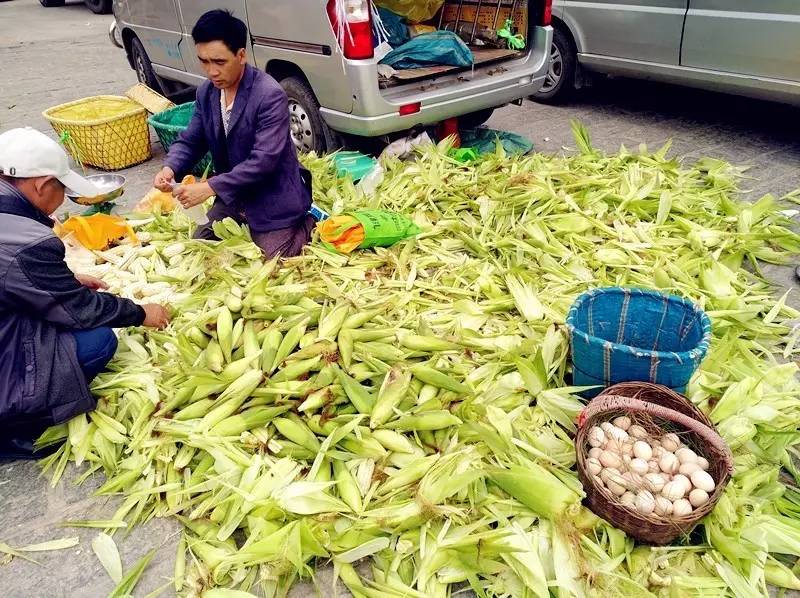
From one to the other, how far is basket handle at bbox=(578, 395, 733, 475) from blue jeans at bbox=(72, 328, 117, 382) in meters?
2.08

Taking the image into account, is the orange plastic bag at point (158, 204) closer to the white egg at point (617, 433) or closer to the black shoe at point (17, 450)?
the black shoe at point (17, 450)

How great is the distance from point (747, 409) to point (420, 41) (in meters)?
3.88

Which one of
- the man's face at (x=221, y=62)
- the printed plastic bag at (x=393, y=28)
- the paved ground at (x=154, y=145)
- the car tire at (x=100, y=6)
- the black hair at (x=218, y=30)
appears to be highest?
the black hair at (x=218, y=30)

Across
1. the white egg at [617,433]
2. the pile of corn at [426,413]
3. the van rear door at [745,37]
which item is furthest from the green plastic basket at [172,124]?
the van rear door at [745,37]

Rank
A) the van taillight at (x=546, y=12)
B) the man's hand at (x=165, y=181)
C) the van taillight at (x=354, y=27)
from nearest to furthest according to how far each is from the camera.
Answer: the man's hand at (x=165, y=181)
the van taillight at (x=354, y=27)
the van taillight at (x=546, y=12)

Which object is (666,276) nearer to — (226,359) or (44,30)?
(226,359)

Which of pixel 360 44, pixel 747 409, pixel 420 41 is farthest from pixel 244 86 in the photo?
pixel 747 409

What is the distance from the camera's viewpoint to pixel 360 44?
429cm

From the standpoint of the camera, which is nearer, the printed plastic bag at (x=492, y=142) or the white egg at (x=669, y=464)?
the white egg at (x=669, y=464)

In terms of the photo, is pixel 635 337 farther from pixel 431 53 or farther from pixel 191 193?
pixel 431 53

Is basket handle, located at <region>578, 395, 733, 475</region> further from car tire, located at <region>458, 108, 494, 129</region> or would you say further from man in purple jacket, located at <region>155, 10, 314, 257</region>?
car tire, located at <region>458, 108, 494, 129</region>

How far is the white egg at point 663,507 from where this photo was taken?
6.72ft

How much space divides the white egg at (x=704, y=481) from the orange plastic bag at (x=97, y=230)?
3.57m

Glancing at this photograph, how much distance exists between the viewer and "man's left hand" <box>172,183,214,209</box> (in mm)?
3258
